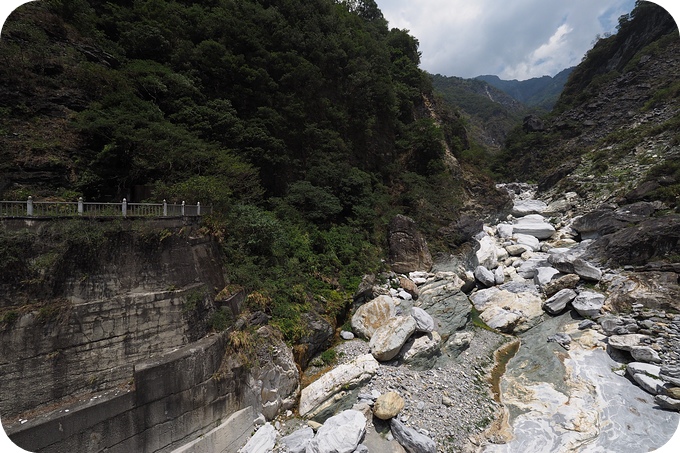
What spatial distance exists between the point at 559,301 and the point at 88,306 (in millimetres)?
17451

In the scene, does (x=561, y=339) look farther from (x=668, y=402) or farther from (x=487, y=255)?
(x=487, y=255)

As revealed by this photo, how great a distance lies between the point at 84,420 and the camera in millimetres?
5430

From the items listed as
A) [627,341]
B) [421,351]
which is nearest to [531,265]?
[627,341]

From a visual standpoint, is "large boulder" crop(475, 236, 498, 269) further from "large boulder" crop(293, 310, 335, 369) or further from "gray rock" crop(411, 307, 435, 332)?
"large boulder" crop(293, 310, 335, 369)

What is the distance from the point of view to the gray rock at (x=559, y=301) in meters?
12.5

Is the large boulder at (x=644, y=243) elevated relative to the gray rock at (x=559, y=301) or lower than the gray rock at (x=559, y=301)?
elevated

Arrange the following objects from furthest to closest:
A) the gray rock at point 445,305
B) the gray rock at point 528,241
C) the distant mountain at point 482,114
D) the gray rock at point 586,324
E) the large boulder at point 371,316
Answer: the distant mountain at point 482,114, the gray rock at point 528,241, the gray rock at point 445,305, the large boulder at point 371,316, the gray rock at point 586,324

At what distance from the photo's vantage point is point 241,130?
14227mm

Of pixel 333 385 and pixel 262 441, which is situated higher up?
pixel 333 385

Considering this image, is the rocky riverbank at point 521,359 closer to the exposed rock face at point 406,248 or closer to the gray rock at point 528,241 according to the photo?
the exposed rock face at point 406,248

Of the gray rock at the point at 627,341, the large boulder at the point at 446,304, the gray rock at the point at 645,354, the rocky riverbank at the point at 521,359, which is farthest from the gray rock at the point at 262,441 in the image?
the gray rock at the point at 645,354

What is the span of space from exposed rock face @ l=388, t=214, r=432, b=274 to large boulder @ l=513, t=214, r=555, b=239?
8403mm

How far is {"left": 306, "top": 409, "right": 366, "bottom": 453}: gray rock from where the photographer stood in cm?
693

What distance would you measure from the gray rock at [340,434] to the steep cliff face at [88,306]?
14.0 ft
